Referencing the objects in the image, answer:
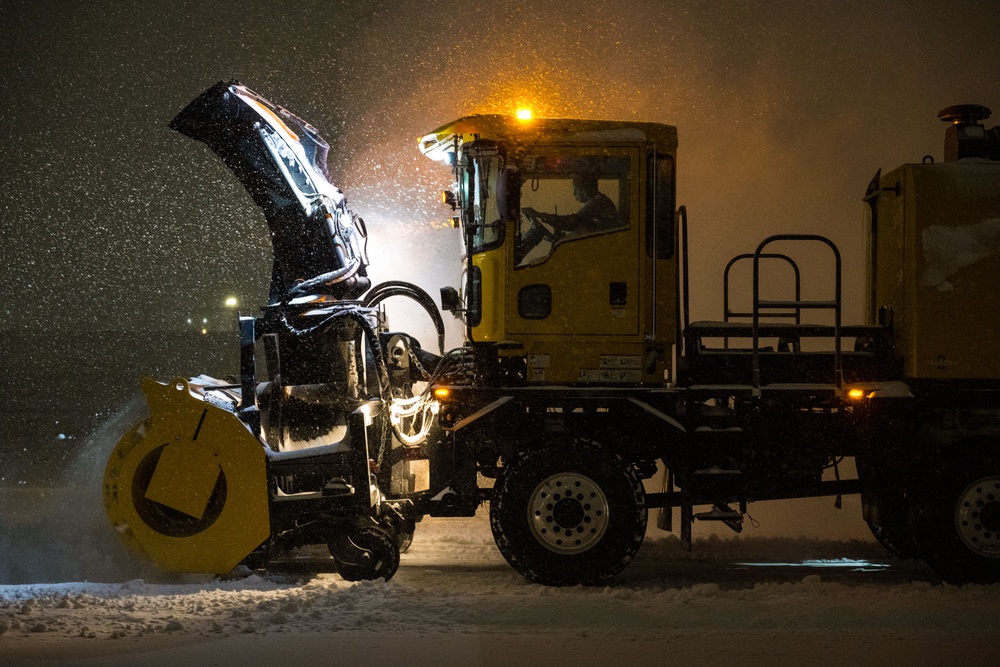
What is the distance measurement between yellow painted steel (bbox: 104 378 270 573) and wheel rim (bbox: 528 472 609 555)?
6.79 ft

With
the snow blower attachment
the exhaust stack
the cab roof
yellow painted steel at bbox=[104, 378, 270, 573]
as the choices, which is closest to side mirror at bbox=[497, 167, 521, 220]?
the cab roof

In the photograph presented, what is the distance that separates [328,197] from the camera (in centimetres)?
927

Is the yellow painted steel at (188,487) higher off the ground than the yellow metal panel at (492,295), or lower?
lower

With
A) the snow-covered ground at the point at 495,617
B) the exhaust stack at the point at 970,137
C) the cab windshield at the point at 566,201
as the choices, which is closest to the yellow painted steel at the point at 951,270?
the exhaust stack at the point at 970,137

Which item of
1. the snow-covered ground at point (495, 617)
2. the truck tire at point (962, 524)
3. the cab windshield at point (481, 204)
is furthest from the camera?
the truck tire at point (962, 524)

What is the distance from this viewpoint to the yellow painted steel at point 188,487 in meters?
7.73

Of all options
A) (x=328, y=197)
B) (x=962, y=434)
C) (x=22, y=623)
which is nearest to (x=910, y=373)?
(x=962, y=434)

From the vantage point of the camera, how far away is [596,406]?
796 cm

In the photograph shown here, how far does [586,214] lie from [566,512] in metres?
2.30

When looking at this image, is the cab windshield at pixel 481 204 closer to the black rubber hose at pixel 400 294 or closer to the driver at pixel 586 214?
the driver at pixel 586 214

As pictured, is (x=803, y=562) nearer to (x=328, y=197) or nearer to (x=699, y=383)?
(x=699, y=383)

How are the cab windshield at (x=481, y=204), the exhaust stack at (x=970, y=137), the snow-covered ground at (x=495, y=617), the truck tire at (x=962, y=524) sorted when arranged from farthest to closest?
the exhaust stack at (x=970, y=137) → the truck tire at (x=962, y=524) → the cab windshield at (x=481, y=204) → the snow-covered ground at (x=495, y=617)

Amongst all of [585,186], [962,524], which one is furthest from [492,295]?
[962,524]

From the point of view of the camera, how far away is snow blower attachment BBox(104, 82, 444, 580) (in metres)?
7.75
